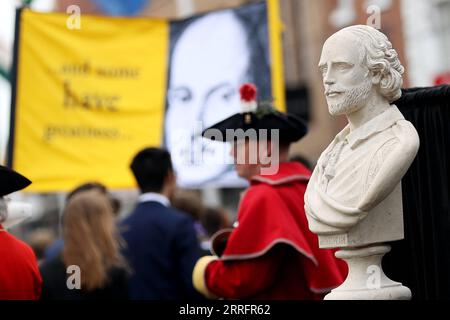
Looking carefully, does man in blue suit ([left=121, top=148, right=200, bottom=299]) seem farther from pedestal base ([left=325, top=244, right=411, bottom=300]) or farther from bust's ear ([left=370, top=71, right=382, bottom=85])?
bust's ear ([left=370, top=71, right=382, bottom=85])

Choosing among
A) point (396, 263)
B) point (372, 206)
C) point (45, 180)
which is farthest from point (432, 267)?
point (45, 180)

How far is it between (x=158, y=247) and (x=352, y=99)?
254 cm

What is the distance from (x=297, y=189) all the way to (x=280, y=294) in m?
0.54

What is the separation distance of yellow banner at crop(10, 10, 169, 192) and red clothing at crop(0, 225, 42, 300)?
9.60 feet

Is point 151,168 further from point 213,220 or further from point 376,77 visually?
point 376,77

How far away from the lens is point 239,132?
5.16m

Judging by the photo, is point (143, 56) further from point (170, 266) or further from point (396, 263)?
point (396, 263)

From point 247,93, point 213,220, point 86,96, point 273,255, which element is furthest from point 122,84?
point 273,255

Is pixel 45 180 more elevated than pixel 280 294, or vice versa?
pixel 45 180

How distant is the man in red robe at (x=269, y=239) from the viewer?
16.4 ft

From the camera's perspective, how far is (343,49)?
3.87 metres

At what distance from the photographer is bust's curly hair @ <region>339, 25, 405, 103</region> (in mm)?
3879

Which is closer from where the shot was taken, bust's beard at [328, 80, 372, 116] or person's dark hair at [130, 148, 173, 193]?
bust's beard at [328, 80, 372, 116]

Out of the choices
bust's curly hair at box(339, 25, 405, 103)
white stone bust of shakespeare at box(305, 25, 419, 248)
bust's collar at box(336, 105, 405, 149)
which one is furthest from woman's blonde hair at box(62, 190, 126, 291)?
bust's curly hair at box(339, 25, 405, 103)
